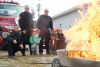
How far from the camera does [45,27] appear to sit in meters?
17.8

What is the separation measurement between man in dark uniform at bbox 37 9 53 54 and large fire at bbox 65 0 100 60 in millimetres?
6822

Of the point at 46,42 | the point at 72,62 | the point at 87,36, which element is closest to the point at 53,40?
the point at 46,42

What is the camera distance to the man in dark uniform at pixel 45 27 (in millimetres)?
17656

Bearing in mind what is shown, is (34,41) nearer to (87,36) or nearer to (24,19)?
(24,19)

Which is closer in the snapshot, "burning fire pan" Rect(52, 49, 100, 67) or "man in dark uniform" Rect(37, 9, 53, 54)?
"burning fire pan" Rect(52, 49, 100, 67)

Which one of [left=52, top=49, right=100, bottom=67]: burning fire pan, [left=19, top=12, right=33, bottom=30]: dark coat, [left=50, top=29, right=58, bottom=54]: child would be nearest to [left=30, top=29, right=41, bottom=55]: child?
[left=19, top=12, right=33, bottom=30]: dark coat

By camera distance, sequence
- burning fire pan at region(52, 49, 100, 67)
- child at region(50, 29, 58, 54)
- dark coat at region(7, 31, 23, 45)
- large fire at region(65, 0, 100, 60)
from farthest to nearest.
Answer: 1. child at region(50, 29, 58, 54)
2. dark coat at region(7, 31, 23, 45)
3. large fire at region(65, 0, 100, 60)
4. burning fire pan at region(52, 49, 100, 67)

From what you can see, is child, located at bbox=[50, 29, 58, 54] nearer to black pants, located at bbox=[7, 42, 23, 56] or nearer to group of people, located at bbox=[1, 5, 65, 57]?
group of people, located at bbox=[1, 5, 65, 57]

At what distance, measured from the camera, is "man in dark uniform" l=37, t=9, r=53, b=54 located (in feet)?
57.9

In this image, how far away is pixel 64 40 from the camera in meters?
19.3

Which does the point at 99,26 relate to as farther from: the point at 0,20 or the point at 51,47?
the point at 0,20

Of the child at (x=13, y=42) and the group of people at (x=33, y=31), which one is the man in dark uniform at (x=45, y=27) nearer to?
the group of people at (x=33, y=31)

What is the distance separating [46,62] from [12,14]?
28.4ft

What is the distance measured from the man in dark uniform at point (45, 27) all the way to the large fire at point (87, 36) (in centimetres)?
682
